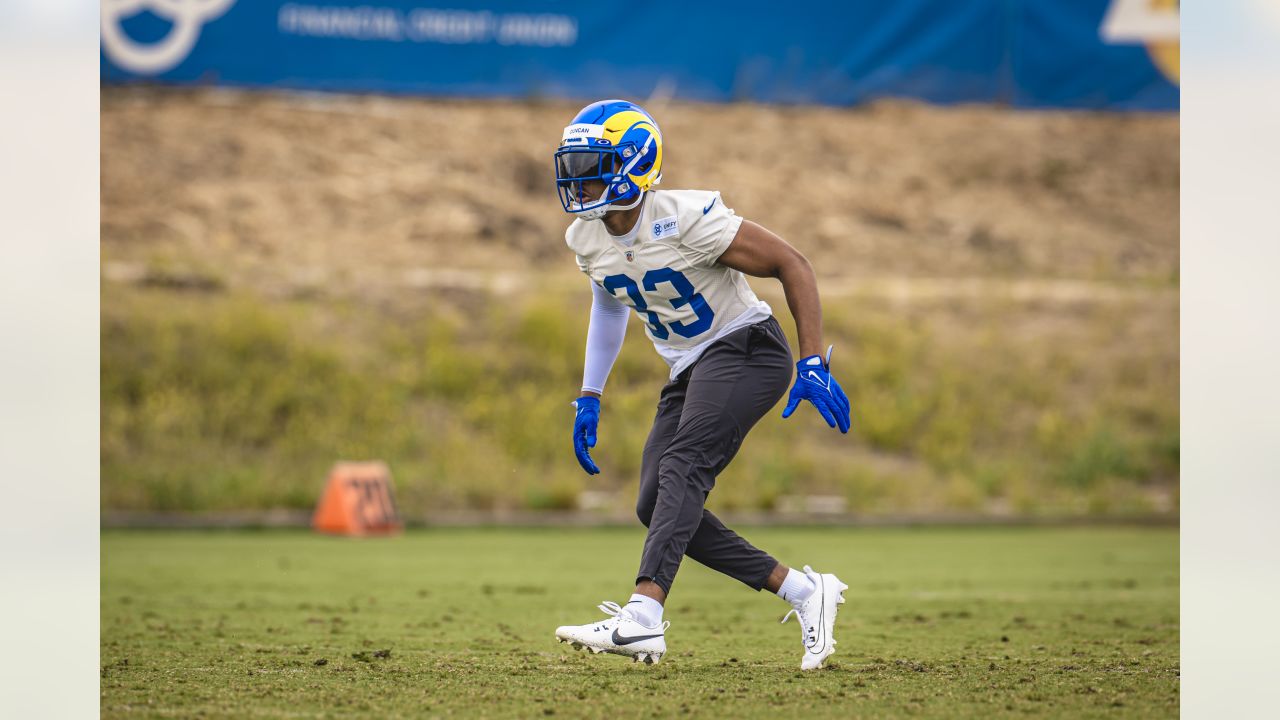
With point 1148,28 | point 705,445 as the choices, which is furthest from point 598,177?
point 1148,28

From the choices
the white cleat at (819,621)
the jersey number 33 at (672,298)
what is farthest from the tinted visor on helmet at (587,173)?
the white cleat at (819,621)

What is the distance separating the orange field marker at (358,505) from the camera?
35.1ft

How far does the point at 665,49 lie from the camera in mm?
15781

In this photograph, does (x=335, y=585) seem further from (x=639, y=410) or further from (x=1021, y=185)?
(x=1021, y=185)

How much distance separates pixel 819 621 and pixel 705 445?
27.6 inches

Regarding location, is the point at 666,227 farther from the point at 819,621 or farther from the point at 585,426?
the point at 819,621

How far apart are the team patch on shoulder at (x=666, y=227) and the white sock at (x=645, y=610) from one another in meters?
1.15

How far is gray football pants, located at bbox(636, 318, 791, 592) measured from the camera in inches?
174

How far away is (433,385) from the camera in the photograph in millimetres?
13867

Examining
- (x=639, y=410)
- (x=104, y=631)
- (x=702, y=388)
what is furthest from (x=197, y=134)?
(x=702, y=388)

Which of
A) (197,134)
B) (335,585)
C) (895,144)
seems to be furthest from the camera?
(895,144)

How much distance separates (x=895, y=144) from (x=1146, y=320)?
433 centimetres

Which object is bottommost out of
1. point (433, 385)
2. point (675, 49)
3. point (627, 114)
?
point (433, 385)

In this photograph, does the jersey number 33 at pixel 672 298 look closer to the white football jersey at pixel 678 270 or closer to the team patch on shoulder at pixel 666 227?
the white football jersey at pixel 678 270
